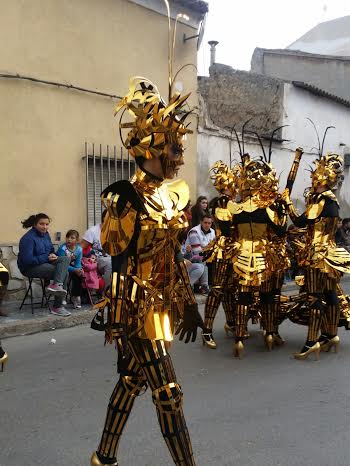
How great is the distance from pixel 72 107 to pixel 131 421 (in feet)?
22.9

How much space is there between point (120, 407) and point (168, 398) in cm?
35

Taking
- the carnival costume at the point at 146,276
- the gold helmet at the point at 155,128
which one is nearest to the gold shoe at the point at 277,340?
the carnival costume at the point at 146,276

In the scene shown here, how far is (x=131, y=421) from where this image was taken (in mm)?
4066

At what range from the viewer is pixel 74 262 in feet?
27.4

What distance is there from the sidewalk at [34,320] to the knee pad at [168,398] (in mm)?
4551

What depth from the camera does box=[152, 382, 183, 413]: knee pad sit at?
9.22 feet

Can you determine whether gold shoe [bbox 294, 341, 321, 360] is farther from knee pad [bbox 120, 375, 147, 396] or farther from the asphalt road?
knee pad [bbox 120, 375, 147, 396]

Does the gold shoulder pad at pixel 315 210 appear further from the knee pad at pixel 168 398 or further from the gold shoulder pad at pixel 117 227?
the knee pad at pixel 168 398

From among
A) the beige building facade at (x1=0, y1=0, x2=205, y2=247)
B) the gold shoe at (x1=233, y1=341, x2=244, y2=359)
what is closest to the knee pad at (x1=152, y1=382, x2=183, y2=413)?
the gold shoe at (x1=233, y1=341, x2=244, y2=359)

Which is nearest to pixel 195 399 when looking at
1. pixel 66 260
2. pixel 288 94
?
pixel 66 260

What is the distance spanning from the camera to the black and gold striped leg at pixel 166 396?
9.16 feet

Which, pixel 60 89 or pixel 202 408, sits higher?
pixel 60 89

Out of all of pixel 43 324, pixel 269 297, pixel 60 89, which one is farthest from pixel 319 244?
pixel 60 89

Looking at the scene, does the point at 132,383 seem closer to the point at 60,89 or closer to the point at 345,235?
the point at 60,89
